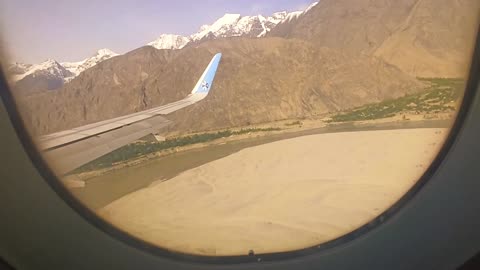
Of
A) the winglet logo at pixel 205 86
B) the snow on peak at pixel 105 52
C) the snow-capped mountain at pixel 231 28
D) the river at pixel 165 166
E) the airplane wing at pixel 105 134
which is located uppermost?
the snow-capped mountain at pixel 231 28

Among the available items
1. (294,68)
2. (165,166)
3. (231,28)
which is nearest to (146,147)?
(165,166)

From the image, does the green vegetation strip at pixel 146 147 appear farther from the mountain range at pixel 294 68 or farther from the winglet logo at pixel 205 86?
the winglet logo at pixel 205 86

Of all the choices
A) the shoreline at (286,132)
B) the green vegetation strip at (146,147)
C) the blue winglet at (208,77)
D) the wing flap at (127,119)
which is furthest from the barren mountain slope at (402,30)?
the green vegetation strip at (146,147)

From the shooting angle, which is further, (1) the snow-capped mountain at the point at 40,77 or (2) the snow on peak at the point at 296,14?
(2) the snow on peak at the point at 296,14

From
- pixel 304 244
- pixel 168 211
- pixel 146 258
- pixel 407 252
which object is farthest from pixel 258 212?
pixel 407 252

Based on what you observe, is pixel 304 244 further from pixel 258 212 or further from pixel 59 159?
pixel 59 159

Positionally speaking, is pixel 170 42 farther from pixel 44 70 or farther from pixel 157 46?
pixel 44 70

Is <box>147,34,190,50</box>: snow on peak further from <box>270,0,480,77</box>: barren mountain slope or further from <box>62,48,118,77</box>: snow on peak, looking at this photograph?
<box>270,0,480,77</box>: barren mountain slope

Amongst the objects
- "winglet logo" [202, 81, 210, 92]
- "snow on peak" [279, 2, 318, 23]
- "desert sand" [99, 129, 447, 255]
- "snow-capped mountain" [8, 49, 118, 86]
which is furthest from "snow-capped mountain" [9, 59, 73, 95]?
"snow on peak" [279, 2, 318, 23]
